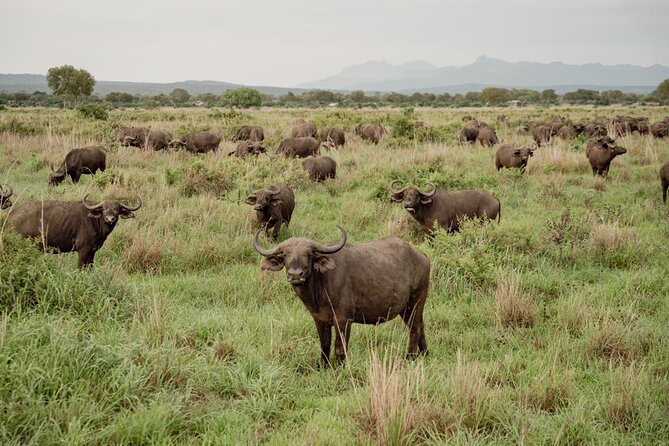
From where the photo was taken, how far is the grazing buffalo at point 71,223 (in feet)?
26.1

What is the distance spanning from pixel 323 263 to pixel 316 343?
1.33 m

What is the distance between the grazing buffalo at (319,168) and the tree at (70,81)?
7389cm

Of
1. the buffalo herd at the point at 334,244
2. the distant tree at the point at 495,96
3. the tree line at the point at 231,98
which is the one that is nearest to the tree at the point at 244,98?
the tree line at the point at 231,98

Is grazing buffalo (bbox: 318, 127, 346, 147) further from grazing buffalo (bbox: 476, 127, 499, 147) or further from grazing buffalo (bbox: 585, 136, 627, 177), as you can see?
grazing buffalo (bbox: 585, 136, 627, 177)

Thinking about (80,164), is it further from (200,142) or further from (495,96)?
(495,96)

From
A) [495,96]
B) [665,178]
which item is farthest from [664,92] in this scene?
[665,178]

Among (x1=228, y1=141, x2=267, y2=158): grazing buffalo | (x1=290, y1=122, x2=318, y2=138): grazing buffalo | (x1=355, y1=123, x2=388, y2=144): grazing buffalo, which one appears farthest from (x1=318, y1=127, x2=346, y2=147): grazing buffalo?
(x1=228, y1=141, x2=267, y2=158): grazing buffalo

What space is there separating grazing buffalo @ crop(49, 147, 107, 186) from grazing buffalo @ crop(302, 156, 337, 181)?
244 inches

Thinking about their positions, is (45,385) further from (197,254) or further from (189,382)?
(197,254)

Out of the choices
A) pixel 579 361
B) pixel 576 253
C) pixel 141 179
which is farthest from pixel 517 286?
pixel 141 179

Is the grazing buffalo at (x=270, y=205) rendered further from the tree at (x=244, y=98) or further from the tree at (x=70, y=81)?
the tree at (x=70, y=81)

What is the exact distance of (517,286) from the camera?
6531 mm

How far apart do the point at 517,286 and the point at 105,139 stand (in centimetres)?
1905

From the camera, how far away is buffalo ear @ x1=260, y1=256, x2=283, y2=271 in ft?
16.2
